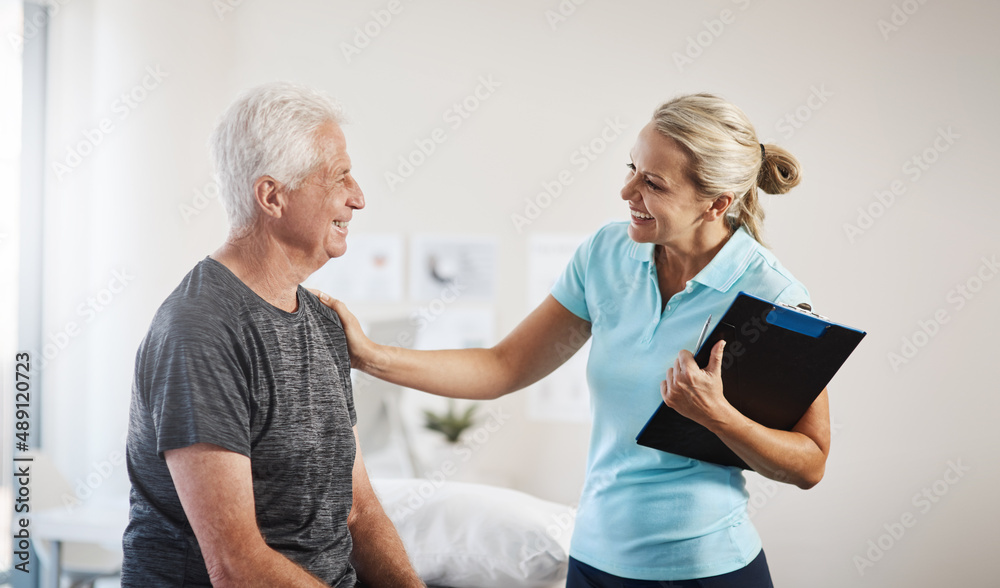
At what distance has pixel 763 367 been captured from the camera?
1.25 m

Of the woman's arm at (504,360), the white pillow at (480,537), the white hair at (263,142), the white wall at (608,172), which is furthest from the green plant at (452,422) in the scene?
the white hair at (263,142)

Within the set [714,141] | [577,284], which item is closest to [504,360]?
[577,284]

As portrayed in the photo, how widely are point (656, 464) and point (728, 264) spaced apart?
16.2 inches

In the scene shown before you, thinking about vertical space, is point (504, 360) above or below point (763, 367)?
below

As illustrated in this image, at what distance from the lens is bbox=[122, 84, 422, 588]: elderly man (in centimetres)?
102

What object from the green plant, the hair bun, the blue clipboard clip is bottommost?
the green plant

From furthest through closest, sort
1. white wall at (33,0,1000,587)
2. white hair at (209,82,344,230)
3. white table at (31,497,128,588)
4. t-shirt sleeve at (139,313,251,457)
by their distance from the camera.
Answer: white wall at (33,0,1000,587)
white table at (31,497,128,588)
white hair at (209,82,344,230)
t-shirt sleeve at (139,313,251,457)

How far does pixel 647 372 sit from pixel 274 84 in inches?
33.7

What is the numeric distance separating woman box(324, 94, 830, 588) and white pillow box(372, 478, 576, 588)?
365mm

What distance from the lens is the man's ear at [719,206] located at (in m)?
1.40

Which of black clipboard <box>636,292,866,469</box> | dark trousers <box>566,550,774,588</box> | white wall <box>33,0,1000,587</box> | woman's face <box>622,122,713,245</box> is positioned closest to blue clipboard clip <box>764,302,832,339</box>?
black clipboard <box>636,292,866,469</box>

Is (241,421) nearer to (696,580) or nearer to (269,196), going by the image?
(269,196)

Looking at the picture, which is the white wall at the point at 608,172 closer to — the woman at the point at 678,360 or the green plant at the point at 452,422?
the green plant at the point at 452,422

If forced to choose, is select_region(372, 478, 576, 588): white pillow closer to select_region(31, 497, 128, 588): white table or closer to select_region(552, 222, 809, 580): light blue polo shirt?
select_region(552, 222, 809, 580): light blue polo shirt
